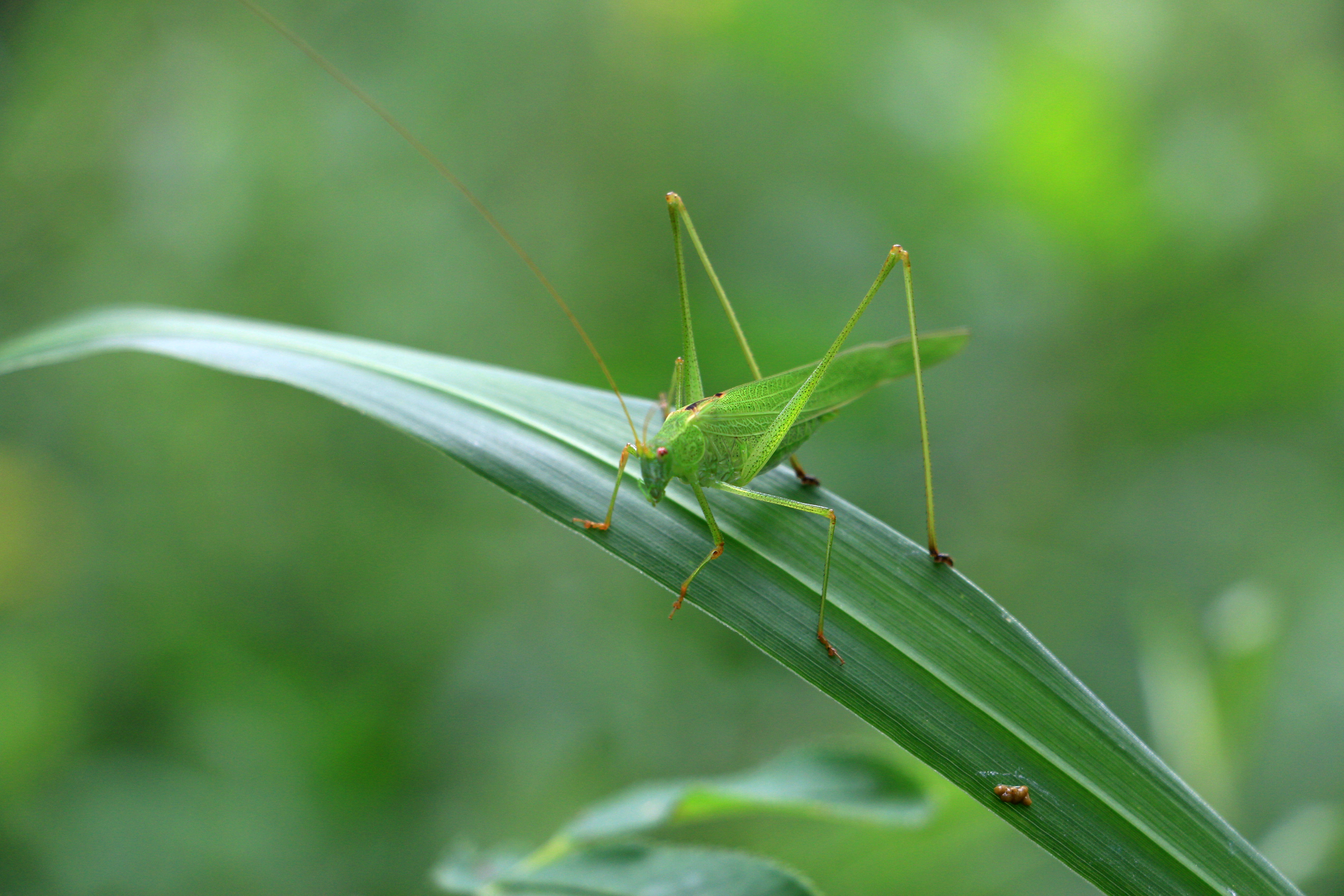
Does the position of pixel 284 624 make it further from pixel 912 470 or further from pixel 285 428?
pixel 912 470

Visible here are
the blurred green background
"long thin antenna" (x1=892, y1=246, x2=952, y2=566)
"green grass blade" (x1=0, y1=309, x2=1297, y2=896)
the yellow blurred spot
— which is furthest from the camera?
the yellow blurred spot

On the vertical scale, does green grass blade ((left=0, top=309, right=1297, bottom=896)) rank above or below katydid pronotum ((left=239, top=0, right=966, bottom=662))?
below

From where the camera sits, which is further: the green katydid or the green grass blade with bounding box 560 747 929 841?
the green katydid

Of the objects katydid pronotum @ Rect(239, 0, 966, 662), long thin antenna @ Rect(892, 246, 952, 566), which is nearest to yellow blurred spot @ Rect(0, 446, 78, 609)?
katydid pronotum @ Rect(239, 0, 966, 662)

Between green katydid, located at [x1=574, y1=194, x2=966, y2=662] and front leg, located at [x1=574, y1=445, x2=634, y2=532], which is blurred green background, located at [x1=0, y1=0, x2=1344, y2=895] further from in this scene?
front leg, located at [x1=574, y1=445, x2=634, y2=532]

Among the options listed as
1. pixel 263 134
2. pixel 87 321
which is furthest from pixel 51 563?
pixel 263 134

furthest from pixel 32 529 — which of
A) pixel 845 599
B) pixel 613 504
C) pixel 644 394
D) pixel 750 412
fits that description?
pixel 845 599

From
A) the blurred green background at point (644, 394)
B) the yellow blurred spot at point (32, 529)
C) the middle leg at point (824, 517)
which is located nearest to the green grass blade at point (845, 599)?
the middle leg at point (824, 517)
